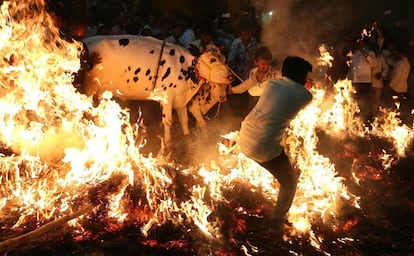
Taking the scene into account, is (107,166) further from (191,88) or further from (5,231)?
(191,88)

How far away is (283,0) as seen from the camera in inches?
515

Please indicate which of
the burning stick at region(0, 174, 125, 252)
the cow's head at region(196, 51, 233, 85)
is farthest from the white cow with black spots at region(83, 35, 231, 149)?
the burning stick at region(0, 174, 125, 252)

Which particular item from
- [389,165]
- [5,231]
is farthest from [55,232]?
[389,165]

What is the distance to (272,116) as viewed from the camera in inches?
215

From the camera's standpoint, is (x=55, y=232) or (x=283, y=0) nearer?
(x=55, y=232)

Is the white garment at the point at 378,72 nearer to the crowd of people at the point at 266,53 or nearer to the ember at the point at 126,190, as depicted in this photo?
the crowd of people at the point at 266,53

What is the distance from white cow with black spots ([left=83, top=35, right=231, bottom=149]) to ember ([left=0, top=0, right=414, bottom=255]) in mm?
872

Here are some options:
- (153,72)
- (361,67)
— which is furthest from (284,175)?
(361,67)

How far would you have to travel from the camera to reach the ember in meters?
5.51

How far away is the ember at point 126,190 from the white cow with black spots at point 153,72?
2.86ft

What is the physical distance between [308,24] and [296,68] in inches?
312

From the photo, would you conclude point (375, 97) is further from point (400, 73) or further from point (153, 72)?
point (153, 72)

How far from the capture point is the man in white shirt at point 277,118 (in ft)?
17.7

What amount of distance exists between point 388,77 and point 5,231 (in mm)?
10124
